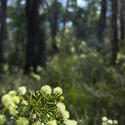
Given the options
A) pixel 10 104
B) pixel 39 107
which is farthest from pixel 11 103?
pixel 39 107

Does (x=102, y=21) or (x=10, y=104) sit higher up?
(x=102, y=21)

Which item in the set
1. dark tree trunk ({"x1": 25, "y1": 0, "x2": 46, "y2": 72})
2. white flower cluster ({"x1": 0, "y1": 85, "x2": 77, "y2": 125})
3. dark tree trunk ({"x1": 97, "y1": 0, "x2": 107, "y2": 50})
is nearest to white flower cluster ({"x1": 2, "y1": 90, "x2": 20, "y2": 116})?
white flower cluster ({"x1": 0, "y1": 85, "x2": 77, "y2": 125})

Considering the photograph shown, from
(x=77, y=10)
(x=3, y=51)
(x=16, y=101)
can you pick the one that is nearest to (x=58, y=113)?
(x=16, y=101)

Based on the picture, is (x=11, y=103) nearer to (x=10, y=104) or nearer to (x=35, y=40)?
(x=10, y=104)

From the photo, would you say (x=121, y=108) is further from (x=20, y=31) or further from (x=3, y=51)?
(x=20, y=31)

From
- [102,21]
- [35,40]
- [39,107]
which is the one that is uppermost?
[102,21]

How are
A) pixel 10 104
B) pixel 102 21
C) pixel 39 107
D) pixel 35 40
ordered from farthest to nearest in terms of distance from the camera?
pixel 35 40 < pixel 102 21 < pixel 39 107 < pixel 10 104

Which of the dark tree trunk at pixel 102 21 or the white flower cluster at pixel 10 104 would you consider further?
the dark tree trunk at pixel 102 21

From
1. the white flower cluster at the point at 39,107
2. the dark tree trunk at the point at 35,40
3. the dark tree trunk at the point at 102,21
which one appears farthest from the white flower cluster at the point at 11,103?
the dark tree trunk at the point at 35,40

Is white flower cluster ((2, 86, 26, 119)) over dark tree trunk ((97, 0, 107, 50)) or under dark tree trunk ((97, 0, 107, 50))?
under

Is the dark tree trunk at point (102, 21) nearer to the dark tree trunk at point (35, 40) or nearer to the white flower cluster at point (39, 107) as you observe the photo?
the dark tree trunk at point (35, 40)

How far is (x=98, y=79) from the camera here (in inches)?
173

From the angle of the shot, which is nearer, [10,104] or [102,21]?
[10,104]

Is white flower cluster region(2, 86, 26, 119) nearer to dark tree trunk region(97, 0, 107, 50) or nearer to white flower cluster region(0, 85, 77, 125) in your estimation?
white flower cluster region(0, 85, 77, 125)
